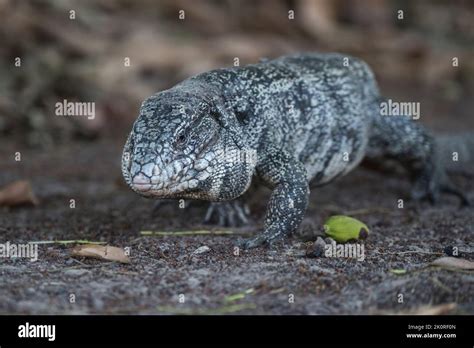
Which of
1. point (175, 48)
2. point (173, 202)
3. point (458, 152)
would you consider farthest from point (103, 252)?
point (175, 48)

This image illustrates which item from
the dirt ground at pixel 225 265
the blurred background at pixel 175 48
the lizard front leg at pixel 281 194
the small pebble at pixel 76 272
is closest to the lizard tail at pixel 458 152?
the dirt ground at pixel 225 265

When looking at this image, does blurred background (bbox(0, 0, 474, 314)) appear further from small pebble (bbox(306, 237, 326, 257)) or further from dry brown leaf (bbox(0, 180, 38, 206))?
small pebble (bbox(306, 237, 326, 257))

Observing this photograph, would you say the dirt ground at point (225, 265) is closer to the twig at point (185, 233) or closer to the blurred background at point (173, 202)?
the blurred background at point (173, 202)

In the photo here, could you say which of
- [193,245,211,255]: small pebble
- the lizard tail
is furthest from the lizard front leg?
the lizard tail

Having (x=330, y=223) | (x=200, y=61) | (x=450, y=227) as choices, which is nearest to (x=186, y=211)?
(x=330, y=223)

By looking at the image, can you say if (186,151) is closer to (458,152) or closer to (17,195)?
(17,195)

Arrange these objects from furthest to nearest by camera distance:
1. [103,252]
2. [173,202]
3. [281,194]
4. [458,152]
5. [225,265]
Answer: [458,152] < [173,202] < [281,194] < [103,252] < [225,265]

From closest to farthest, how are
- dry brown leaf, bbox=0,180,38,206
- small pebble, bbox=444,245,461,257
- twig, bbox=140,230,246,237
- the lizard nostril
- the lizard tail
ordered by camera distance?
the lizard nostril → small pebble, bbox=444,245,461,257 → twig, bbox=140,230,246,237 → dry brown leaf, bbox=0,180,38,206 → the lizard tail
